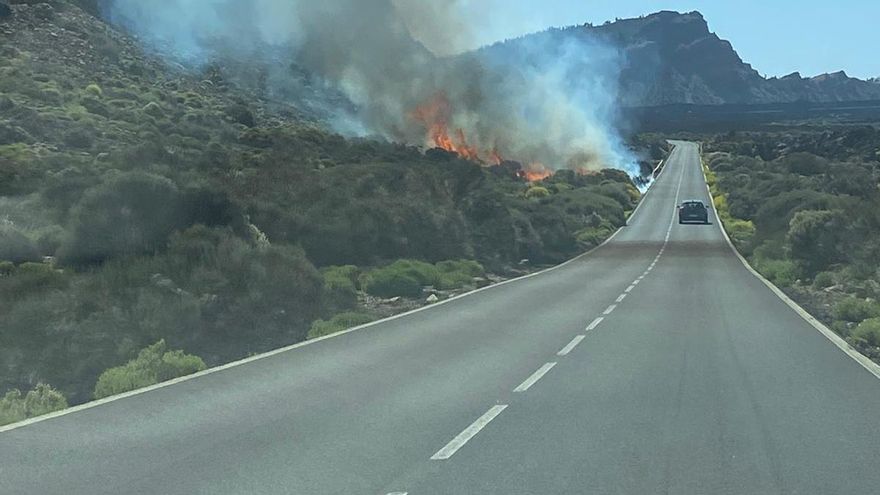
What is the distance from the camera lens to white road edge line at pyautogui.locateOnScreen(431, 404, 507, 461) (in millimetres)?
7234

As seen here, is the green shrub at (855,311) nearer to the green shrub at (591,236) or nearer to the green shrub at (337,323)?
the green shrub at (337,323)

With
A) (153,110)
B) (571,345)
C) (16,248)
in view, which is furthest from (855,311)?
(153,110)

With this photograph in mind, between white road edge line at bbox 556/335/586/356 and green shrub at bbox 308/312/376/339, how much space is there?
4081 mm

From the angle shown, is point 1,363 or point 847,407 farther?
point 1,363

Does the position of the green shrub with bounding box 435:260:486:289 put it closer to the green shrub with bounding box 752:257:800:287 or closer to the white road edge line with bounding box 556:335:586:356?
the green shrub with bounding box 752:257:800:287

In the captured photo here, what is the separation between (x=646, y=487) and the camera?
6320 mm

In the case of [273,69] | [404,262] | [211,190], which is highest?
[273,69]

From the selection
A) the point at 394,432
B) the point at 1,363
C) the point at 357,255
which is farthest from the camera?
the point at 357,255

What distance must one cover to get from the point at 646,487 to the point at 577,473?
0.52 metres

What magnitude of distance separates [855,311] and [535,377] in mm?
10705

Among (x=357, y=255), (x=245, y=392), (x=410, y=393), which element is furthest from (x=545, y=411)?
(x=357, y=255)

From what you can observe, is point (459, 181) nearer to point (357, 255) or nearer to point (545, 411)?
point (357, 255)

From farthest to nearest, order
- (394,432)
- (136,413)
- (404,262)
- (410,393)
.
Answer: (404,262)
(410,393)
(136,413)
(394,432)

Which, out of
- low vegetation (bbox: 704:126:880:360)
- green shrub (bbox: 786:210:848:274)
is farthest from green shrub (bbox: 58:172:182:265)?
green shrub (bbox: 786:210:848:274)
